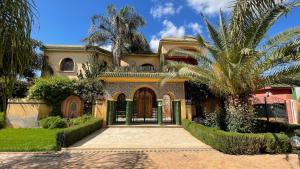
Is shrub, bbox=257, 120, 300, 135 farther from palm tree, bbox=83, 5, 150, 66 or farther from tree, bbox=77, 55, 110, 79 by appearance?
palm tree, bbox=83, 5, 150, 66

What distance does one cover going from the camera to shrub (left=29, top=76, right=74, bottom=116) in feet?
58.3

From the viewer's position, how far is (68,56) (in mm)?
23969

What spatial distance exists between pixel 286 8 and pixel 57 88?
59.2 ft

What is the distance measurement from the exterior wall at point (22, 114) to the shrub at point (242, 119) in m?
15.3

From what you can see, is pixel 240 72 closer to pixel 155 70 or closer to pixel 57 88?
pixel 155 70

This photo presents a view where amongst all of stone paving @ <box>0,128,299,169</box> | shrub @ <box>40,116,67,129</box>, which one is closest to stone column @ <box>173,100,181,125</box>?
stone paving @ <box>0,128,299,169</box>

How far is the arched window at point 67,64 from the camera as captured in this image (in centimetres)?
2397

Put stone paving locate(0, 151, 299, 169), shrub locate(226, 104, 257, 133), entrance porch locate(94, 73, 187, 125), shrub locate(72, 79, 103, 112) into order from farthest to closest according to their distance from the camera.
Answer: shrub locate(72, 79, 103, 112)
entrance porch locate(94, 73, 187, 125)
shrub locate(226, 104, 257, 133)
stone paving locate(0, 151, 299, 169)

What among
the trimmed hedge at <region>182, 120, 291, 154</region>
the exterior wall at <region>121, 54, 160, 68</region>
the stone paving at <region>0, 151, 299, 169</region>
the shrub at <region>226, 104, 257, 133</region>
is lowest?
the stone paving at <region>0, 151, 299, 169</region>

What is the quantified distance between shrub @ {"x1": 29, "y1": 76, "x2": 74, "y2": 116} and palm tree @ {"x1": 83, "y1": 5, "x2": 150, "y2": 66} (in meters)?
6.08

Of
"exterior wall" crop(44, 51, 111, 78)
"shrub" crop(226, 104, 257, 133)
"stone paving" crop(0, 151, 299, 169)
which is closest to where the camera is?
"stone paving" crop(0, 151, 299, 169)

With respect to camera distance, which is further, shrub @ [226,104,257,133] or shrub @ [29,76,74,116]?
shrub @ [29,76,74,116]

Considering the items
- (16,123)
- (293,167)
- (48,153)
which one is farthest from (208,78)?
(16,123)

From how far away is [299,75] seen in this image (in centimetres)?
882
